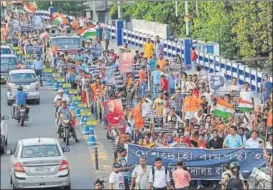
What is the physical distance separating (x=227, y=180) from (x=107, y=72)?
16274 millimetres

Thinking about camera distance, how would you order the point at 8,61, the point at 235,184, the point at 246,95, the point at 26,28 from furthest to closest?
the point at 26,28 < the point at 8,61 < the point at 246,95 < the point at 235,184

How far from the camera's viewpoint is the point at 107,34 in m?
62.6

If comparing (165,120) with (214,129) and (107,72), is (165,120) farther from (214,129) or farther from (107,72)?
(107,72)

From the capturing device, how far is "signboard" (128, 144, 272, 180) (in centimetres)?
2914

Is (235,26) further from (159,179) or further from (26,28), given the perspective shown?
(159,179)

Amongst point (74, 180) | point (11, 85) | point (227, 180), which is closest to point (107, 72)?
point (11, 85)

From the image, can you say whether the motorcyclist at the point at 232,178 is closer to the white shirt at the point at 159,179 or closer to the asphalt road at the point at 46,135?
the white shirt at the point at 159,179

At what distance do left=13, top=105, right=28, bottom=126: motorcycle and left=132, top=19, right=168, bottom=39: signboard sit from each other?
2299 centimetres

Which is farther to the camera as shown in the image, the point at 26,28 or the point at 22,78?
the point at 26,28

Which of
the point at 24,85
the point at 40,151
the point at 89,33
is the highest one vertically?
the point at 89,33

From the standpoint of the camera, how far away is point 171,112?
1332 inches

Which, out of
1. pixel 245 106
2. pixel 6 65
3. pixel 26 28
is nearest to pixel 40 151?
pixel 245 106

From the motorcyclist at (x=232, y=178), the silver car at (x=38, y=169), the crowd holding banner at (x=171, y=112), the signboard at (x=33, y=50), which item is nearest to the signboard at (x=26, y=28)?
the signboard at (x=33, y=50)

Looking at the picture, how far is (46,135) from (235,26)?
27005mm
